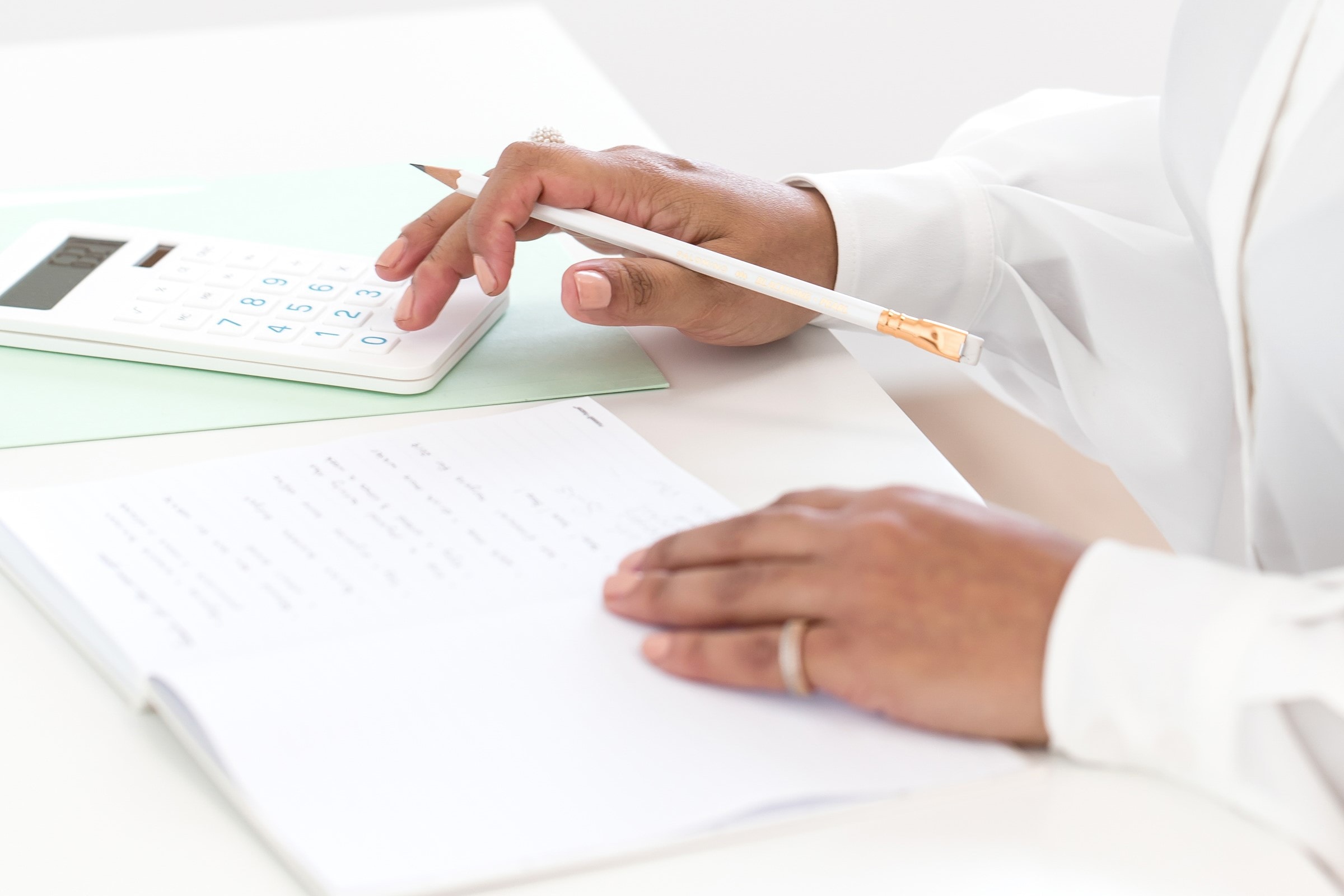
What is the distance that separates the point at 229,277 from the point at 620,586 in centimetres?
36

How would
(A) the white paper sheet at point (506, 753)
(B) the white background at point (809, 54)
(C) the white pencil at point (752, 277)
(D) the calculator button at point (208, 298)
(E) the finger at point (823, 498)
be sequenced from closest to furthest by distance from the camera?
(A) the white paper sheet at point (506, 753)
(E) the finger at point (823, 498)
(C) the white pencil at point (752, 277)
(D) the calculator button at point (208, 298)
(B) the white background at point (809, 54)

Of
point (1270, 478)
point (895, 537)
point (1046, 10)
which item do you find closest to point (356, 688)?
point (895, 537)

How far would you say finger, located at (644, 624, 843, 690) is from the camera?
42 centimetres

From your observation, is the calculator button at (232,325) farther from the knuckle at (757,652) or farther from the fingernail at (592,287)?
the knuckle at (757,652)

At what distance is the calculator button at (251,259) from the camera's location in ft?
2.30

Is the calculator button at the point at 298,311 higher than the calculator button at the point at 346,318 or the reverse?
higher

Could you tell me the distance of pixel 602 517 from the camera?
0.52m

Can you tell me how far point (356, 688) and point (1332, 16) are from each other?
52 cm

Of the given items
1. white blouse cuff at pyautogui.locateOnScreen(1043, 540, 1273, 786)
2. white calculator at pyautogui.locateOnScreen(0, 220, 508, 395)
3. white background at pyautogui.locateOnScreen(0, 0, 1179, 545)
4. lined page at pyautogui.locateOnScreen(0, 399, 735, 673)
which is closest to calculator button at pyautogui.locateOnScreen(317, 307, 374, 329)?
white calculator at pyautogui.locateOnScreen(0, 220, 508, 395)

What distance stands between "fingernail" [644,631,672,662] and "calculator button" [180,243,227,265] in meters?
0.41

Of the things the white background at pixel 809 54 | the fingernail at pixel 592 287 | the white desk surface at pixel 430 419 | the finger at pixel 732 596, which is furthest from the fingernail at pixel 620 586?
the white background at pixel 809 54

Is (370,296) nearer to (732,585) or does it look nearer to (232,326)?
(232,326)

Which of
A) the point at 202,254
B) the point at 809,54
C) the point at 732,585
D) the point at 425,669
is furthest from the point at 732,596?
the point at 809,54

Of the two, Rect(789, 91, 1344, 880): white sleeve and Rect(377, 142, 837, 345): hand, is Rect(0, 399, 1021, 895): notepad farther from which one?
Rect(789, 91, 1344, 880): white sleeve
